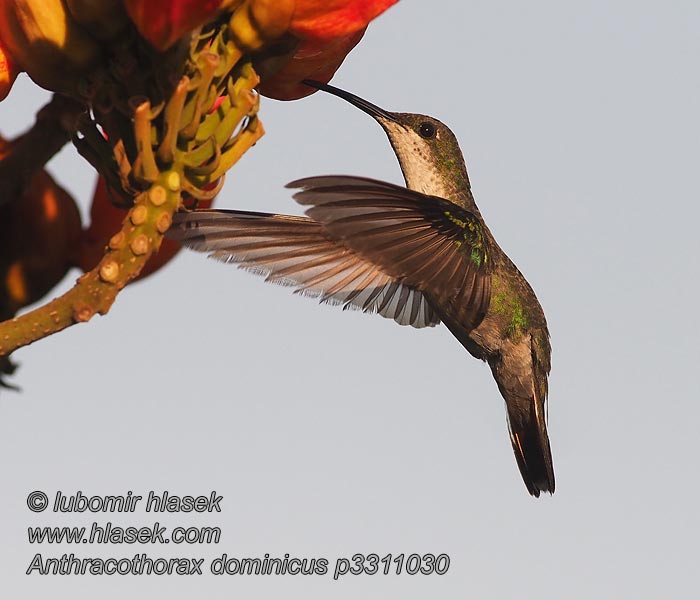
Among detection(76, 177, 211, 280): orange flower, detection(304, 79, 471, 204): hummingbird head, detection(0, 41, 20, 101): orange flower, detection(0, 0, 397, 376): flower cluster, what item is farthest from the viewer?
detection(304, 79, 471, 204): hummingbird head

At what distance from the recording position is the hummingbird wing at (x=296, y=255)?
3.01 meters

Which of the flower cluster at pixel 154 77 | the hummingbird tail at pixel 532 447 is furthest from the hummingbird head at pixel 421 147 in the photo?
the flower cluster at pixel 154 77

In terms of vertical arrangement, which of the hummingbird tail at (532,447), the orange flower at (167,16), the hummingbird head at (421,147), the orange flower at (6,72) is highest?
the hummingbird head at (421,147)

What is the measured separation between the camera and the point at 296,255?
136 inches

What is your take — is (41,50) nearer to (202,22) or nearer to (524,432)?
(202,22)

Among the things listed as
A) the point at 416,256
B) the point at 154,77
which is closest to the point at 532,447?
the point at 416,256

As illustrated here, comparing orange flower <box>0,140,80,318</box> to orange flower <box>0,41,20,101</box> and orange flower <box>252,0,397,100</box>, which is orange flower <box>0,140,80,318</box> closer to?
orange flower <box>0,41,20,101</box>

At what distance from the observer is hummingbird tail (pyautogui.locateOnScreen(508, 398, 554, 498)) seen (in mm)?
4672

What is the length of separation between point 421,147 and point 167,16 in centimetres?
227

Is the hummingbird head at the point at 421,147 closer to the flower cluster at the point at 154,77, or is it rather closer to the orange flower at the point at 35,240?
the orange flower at the point at 35,240

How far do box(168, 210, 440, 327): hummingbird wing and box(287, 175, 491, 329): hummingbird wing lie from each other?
115 mm

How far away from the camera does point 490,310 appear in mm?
4371

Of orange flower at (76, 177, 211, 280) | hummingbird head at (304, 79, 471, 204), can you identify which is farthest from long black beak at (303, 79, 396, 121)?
orange flower at (76, 177, 211, 280)

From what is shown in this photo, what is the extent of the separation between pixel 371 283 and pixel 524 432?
4.29 ft
